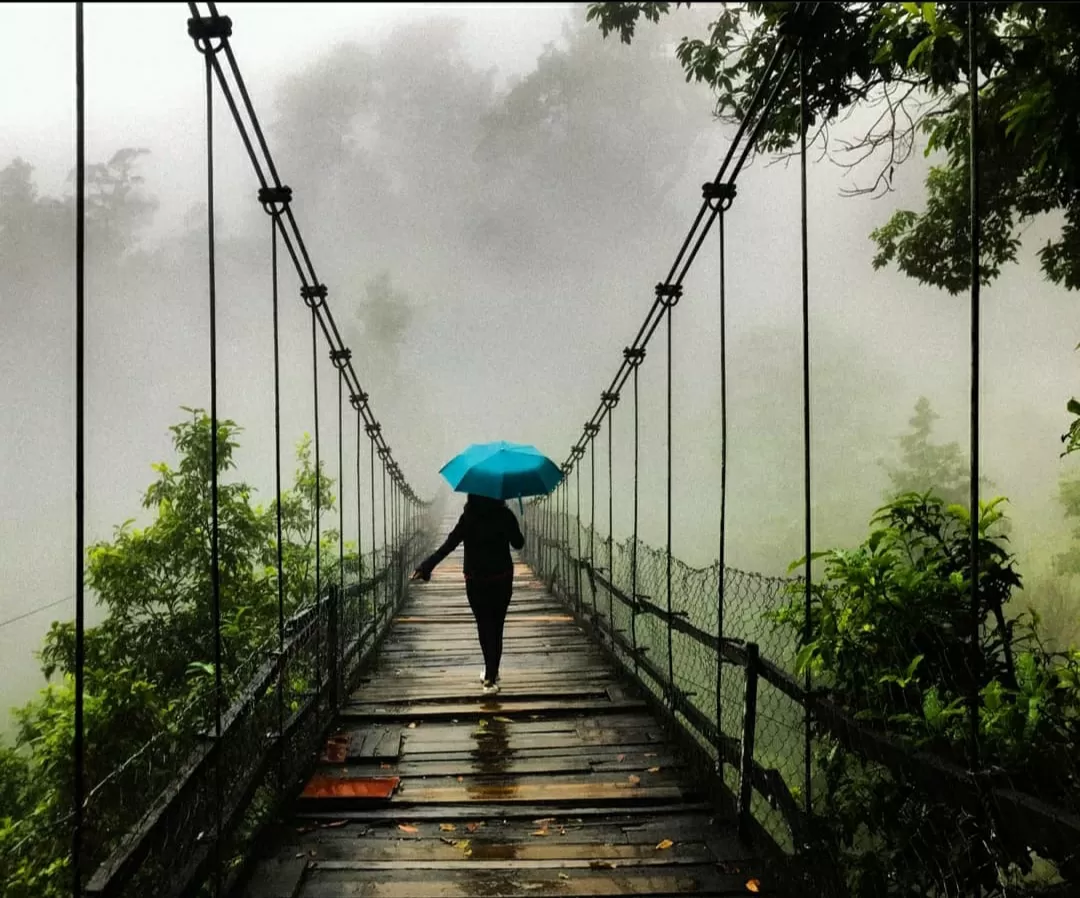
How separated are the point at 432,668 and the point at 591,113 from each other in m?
92.1

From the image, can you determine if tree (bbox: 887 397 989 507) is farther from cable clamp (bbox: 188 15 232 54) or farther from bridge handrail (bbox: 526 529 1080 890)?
cable clamp (bbox: 188 15 232 54)

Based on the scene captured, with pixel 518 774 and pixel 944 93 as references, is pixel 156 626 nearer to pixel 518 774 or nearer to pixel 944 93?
pixel 518 774

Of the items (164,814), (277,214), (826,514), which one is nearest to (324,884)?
(164,814)

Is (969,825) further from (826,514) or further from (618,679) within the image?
(826,514)

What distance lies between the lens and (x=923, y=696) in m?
2.02

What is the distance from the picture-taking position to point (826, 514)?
1738 inches

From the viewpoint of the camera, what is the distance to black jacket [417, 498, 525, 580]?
3859 mm

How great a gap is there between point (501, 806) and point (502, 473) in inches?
64.6

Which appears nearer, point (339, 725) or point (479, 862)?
point (479, 862)

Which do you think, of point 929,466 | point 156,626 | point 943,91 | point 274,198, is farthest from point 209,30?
point 929,466

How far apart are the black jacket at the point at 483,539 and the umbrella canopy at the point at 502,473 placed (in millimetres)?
99

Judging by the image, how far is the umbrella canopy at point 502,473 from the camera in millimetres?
3838

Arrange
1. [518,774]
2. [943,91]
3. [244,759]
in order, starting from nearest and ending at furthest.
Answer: [244,759]
[518,774]
[943,91]

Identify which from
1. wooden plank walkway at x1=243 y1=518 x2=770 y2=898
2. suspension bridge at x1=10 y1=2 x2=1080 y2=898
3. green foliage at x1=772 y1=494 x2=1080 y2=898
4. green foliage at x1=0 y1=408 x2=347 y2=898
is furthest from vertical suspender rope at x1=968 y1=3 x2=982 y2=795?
green foliage at x1=0 y1=408 x2=347 y2=898
